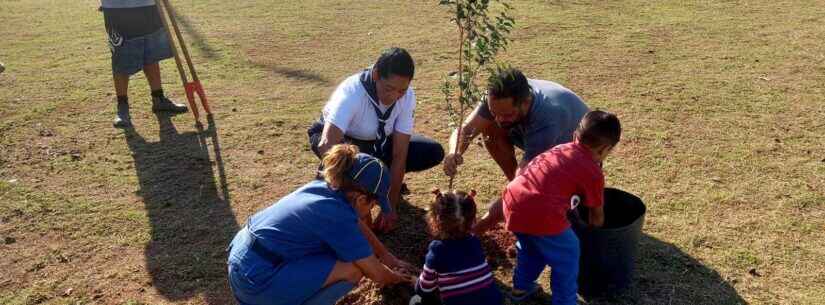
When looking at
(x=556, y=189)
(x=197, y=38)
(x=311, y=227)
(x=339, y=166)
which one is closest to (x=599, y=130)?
(x=556, y=189)

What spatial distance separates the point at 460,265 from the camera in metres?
3.11

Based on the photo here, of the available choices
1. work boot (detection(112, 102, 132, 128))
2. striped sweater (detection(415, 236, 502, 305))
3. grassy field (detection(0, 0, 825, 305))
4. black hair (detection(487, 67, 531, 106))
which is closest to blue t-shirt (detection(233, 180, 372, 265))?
striped sweater (detection(415, 236, 502, 305))

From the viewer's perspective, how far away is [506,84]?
3.55 m

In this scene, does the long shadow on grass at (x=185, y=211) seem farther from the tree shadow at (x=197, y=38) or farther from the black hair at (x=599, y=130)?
the tree shadow at (x=197, y=38)

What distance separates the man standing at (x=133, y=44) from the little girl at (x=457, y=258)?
410 centimetres

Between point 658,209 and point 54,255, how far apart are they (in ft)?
12.7

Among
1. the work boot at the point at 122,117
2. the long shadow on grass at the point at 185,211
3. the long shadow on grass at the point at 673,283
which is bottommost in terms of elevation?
the long shadow on grass at the point at 185,211

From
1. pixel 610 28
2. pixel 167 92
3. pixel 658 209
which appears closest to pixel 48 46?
pixel 167 92

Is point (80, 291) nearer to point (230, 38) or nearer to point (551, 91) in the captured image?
point (551, 91)

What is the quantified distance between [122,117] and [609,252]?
4.67m

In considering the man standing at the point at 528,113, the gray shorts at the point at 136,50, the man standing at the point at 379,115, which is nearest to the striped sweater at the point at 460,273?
the man standing at the point at 528,113

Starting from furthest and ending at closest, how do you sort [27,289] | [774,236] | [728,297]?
[774,236] → [27,289] → [728,297]

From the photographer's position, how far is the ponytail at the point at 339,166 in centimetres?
288

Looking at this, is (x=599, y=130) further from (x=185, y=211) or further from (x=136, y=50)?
(x=136, y=50)
